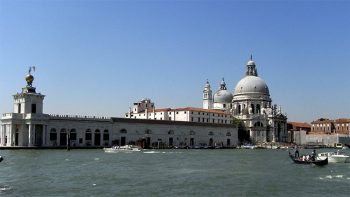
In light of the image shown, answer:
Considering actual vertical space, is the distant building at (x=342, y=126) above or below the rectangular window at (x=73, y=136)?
above

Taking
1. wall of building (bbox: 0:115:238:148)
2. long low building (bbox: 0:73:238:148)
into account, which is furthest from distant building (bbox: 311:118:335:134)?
long low building (bbox: 0:73:238:148)

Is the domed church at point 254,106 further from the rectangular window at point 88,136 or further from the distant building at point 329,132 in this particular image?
the rectangular window at point 88,136


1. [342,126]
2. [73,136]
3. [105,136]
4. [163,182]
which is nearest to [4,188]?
[163,182]

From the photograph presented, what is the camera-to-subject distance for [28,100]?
66000mm

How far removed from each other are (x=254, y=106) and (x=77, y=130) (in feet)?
170

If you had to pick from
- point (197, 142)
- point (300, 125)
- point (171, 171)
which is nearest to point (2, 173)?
point (171, 171)

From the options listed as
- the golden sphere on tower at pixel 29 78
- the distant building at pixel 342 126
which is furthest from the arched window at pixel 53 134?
the distant building at pixel 342 126

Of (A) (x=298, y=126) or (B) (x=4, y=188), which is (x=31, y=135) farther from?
(A) (x=298, y=126)

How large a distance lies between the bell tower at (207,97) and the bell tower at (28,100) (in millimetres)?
53886

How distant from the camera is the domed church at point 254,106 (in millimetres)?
107562

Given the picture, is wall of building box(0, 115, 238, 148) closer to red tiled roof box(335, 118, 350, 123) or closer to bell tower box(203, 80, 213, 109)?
bell tower box(203, 80, 213, 109)

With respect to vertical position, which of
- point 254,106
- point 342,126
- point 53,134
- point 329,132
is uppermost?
point 254,106

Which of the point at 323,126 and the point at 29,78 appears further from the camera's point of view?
the point at 323,126

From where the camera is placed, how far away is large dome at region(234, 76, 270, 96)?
113 meters
